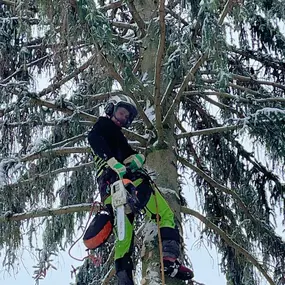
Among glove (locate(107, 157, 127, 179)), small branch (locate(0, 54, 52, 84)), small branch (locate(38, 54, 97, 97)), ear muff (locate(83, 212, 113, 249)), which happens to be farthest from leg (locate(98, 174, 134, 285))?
small branch (locate(0, 54, 52, 84))

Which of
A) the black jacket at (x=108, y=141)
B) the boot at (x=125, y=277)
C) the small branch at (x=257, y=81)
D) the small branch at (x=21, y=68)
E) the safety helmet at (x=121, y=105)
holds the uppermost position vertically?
the small branch at (x=21, y=68)

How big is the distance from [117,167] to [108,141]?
0.34 m

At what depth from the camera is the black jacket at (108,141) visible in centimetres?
398

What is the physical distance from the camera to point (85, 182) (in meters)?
6.09

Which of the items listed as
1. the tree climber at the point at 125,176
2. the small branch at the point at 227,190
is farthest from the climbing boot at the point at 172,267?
the small branch at the point at 227,190

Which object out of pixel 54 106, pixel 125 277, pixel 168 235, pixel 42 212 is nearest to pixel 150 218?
pixel 168 235

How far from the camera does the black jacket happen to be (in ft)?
13.1

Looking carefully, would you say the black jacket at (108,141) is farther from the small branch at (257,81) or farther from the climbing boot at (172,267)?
the small branch at (257,81)

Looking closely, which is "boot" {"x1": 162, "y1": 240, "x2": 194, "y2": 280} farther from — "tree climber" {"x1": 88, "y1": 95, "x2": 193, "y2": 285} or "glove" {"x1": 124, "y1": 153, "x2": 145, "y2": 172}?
"glove" {"x1": 124, "y1": 153, "x2": 145, "y2": 172}

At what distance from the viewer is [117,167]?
152 inches

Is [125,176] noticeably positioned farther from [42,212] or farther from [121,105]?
[42,212]

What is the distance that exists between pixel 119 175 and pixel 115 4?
2.24 metres

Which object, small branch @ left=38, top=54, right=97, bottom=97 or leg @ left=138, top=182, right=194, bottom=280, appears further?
small branch @ left=38, top=54, right=97, bottom=97

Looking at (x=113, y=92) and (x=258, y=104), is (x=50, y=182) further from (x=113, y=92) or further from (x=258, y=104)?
(x=258, y=104)
